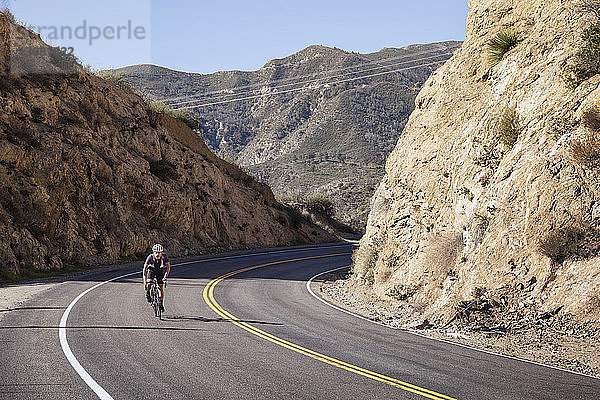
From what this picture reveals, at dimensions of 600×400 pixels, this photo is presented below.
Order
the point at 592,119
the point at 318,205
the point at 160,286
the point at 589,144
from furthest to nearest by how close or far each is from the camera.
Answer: the point at 318,205, the point at 592,119, the point at 160,286, the point at 589,144

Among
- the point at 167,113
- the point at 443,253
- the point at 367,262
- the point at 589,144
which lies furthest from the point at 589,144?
the point at 167,113

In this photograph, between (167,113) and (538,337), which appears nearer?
(538,337)

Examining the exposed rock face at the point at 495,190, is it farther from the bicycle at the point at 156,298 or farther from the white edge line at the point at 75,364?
the white edge line at the point at 75,364

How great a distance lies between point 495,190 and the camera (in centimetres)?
1442

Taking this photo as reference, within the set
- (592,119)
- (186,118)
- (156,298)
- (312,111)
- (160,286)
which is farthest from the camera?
(312,111)

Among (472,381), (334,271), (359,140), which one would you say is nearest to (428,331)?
(472,381)

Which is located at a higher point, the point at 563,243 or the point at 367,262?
the point at 563,243

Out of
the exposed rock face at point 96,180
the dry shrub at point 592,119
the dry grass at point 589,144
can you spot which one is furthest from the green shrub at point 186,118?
the dry grass at point 589,144

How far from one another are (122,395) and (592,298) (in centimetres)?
910

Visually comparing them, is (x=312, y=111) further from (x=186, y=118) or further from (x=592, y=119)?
(x=592, y=119)

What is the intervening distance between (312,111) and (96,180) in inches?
2854

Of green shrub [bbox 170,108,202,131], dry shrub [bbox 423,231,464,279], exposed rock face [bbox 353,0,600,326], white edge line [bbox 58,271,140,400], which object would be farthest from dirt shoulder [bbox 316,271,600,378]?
green shrub [bbox 170,108,202,131]

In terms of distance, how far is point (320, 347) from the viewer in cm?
996

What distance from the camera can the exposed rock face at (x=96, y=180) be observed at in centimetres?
2533
